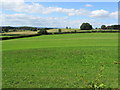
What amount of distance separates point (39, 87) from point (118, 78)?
287cm

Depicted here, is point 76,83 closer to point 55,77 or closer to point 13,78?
point 55,77

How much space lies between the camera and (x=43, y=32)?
6256cm

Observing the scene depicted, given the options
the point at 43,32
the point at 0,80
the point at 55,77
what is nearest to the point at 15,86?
the point at 0,80

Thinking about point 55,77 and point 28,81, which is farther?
point 55,77

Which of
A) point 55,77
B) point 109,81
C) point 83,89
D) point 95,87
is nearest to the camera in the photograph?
point 95,87

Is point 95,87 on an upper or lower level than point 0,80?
upper

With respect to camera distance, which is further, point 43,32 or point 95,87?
point 43,32

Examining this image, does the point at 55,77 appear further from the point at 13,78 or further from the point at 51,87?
the point at 13,78

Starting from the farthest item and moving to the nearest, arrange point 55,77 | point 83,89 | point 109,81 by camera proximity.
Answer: point 55,77 < point 109,81 < point 83,89

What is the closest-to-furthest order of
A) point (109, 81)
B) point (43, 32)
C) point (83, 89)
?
point (83, 89), point (109, 81), point (43, 32)

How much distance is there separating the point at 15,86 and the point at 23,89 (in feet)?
1.64

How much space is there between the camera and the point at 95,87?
2.94 meters

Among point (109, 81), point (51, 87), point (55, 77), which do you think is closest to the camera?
point (51, 87)

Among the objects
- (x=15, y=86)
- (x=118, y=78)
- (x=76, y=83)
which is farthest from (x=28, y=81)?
(x=118, y=78)
